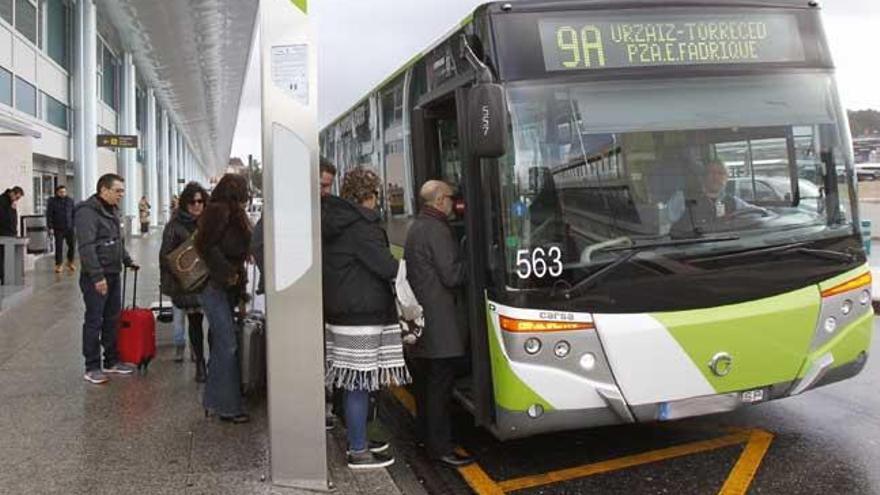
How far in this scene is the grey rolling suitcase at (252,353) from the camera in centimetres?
609

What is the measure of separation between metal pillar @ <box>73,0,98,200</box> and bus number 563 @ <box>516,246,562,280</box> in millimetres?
21498

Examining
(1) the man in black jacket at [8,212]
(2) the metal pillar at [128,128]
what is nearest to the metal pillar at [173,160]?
(2) the metal pillar at [128,128]

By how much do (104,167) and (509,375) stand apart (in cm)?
2858

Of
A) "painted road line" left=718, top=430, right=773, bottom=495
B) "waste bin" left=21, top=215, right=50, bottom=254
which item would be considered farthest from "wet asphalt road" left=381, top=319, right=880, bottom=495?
"waste bin" left=21, top=215, right=50, bottom=254

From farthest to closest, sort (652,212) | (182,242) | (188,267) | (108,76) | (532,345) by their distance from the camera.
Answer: (108,76) < (182,242) < (188,267) < (652,212) < (532,345)

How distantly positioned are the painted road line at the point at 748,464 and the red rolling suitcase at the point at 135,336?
478cm

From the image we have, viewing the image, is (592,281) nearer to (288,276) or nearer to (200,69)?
Result: (288,276)

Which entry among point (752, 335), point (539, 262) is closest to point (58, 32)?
point (539, 262)

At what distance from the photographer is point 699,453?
527 centimetres

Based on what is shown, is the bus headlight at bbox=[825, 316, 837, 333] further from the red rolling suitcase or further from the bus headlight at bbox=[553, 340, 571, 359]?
the red rolling suitcase

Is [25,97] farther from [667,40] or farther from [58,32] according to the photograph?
[667,40]

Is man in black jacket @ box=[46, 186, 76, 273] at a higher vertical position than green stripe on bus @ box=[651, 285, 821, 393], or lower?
higher

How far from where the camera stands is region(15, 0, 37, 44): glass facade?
1872 centimetres

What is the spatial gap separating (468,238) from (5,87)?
16386 mm
